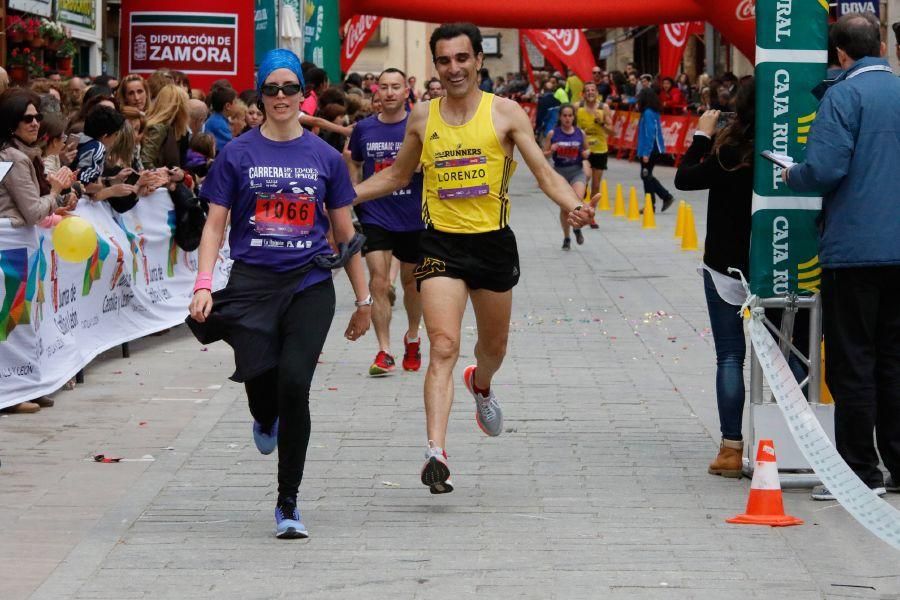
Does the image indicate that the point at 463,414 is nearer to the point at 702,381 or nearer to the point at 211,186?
the point at 702,381

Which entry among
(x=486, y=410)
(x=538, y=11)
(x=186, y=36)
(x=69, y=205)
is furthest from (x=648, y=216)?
(x=486, y=410)

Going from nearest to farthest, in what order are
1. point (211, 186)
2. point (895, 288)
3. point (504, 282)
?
point (211, 186)
point (895, 288)
point (504, 282)

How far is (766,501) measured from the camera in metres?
6.48

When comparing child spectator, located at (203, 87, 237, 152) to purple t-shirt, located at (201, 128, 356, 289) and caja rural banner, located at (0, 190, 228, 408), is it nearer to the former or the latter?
caja rural banner, located at (0, 190, 228, 408)

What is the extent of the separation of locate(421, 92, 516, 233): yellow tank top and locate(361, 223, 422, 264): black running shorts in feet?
12.3

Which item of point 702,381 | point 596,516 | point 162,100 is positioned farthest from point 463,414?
point 162,100

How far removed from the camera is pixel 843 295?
6875 millimetres

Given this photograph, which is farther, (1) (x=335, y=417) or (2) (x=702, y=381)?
(2) (x=702, y=381)

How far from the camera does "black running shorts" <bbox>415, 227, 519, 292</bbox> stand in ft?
23.7

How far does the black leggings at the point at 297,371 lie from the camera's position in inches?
248

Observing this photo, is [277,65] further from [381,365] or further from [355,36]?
[355,36]

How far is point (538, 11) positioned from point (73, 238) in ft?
45.8

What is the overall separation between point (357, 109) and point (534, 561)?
13888mm

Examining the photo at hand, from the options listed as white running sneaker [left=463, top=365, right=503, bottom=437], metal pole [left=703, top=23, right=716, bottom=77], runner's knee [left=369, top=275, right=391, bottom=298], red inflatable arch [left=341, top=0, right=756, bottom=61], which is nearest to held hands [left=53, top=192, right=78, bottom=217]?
runner's knee [left=369, top=275, right=391, bottom=298]
